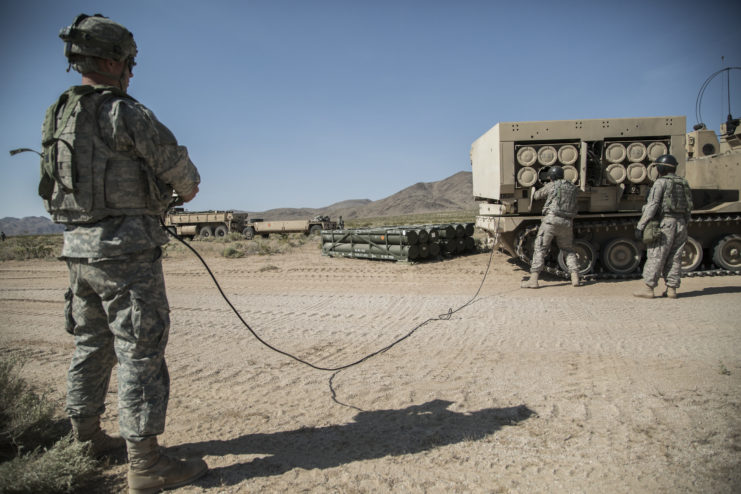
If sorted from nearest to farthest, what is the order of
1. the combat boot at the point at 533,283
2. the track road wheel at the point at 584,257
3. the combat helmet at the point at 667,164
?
the combat helmet at the point at 667,164 < the combat boot at the point at 533,283 < the track road wheel at the point at 584,257

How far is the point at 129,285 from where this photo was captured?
2369 millimetres

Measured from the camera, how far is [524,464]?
101 inches

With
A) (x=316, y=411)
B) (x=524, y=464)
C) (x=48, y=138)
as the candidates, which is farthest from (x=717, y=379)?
(x=48, y=138)

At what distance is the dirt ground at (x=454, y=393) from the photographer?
8.19ft

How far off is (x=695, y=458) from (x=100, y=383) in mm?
3600

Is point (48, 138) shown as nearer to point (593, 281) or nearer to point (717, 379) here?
point (717, 379)

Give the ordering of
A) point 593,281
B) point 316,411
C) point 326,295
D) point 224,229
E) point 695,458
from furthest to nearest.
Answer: point 224,229
point 593,281
point 326,295
point 316,411
point 695,458

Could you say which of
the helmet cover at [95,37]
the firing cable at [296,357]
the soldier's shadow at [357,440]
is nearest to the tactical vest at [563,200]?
the firing cable at [296,357]

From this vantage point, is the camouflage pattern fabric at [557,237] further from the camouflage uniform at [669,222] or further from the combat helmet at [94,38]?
the combat helmet at [94,38]

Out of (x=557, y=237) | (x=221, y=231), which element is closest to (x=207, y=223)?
(x=221, y=231)

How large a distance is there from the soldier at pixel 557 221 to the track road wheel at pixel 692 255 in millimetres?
2872

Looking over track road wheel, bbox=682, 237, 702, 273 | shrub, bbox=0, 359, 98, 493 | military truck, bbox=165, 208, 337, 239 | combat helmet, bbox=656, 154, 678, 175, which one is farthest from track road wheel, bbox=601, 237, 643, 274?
military truck, bbox=165, 208, 337, 239

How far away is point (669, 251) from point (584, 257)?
8.19ft

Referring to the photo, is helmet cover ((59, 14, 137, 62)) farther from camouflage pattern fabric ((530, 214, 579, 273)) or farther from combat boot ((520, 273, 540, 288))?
combat boot ((520, 273, 540, 288))
